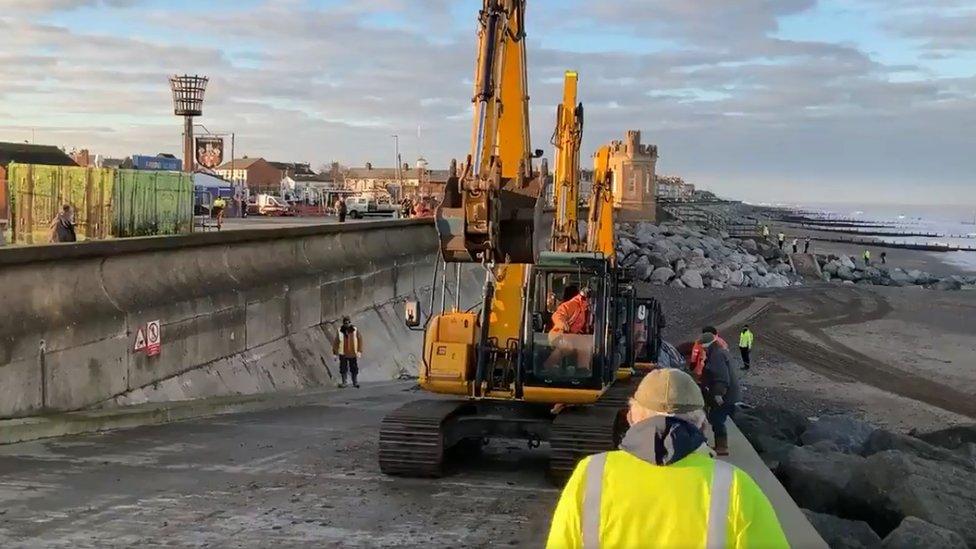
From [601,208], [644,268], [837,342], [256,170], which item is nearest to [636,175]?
[644,268]

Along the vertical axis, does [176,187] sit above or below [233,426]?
above

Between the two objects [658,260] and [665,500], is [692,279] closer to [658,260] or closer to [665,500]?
[658,260]

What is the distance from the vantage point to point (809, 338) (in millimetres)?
34219

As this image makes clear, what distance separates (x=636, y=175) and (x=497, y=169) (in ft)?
256

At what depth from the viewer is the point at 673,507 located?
2.96 m

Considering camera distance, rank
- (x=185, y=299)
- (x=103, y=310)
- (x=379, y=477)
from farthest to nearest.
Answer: (x=185, y=299) → (x=103, y=310) → (x=379, y=477)

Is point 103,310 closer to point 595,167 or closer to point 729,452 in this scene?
point 729,452

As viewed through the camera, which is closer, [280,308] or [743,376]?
[280,308]

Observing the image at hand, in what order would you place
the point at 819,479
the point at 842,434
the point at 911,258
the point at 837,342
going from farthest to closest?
the point at 911,258 < the point at 837,342 < the point at 842,434 < the point at 819,479

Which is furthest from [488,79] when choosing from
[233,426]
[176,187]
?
[176,187]

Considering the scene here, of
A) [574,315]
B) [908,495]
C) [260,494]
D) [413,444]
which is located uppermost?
[574,315]

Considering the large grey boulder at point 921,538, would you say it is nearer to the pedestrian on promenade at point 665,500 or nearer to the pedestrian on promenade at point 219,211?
the pedestrian on promenade at point 665,500

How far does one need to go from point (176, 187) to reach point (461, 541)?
1406 cm

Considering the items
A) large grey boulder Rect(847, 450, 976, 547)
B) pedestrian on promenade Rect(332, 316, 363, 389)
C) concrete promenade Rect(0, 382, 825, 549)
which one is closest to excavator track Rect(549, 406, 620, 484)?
concrete promenade Rect(0, 382, 825, 549)
